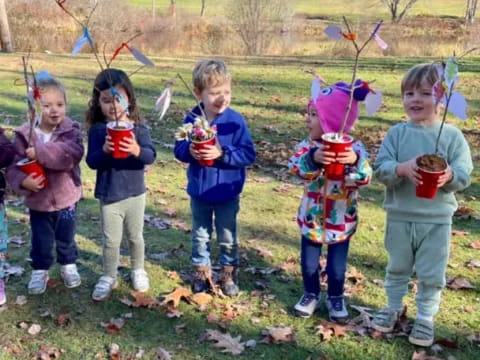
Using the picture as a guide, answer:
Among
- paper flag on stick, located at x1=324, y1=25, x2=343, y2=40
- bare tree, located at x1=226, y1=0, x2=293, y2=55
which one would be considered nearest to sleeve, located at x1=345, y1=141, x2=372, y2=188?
paper flag on stick, located at x1=324, y1=25, x2=343, y2=40

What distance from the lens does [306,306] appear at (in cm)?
379

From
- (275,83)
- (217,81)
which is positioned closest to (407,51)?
(275,83)

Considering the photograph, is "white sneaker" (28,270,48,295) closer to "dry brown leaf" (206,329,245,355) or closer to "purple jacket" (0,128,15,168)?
"purple jacket" (0,128,15,168)

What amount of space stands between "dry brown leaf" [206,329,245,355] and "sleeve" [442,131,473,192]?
1606 millimetres

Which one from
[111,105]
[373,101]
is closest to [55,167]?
[111,105]

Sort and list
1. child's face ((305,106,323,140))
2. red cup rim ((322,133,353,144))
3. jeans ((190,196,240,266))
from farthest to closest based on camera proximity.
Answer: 1. jeans ((190,196,240,266))
2. child's face ((305,106,323,140))
3. red cup rim ((322,133,353,144))

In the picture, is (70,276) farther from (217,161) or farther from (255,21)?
(255,21)

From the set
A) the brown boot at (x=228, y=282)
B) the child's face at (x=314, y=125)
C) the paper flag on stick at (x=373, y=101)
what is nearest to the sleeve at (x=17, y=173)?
→ the brown boot at (x=228, y=282)

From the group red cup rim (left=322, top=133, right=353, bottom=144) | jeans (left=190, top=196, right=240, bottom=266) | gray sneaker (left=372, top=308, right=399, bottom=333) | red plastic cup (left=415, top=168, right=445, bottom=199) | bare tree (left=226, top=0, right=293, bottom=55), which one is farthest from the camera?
bare tree (left=226, top=0, right=293, bottom=55)

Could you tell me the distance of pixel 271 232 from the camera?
5.32 m

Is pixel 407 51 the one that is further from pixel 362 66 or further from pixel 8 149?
pixel 8 149

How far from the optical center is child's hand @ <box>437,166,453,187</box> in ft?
9.60

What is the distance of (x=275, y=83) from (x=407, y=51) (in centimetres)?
1069

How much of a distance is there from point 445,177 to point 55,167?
8.12 ft
